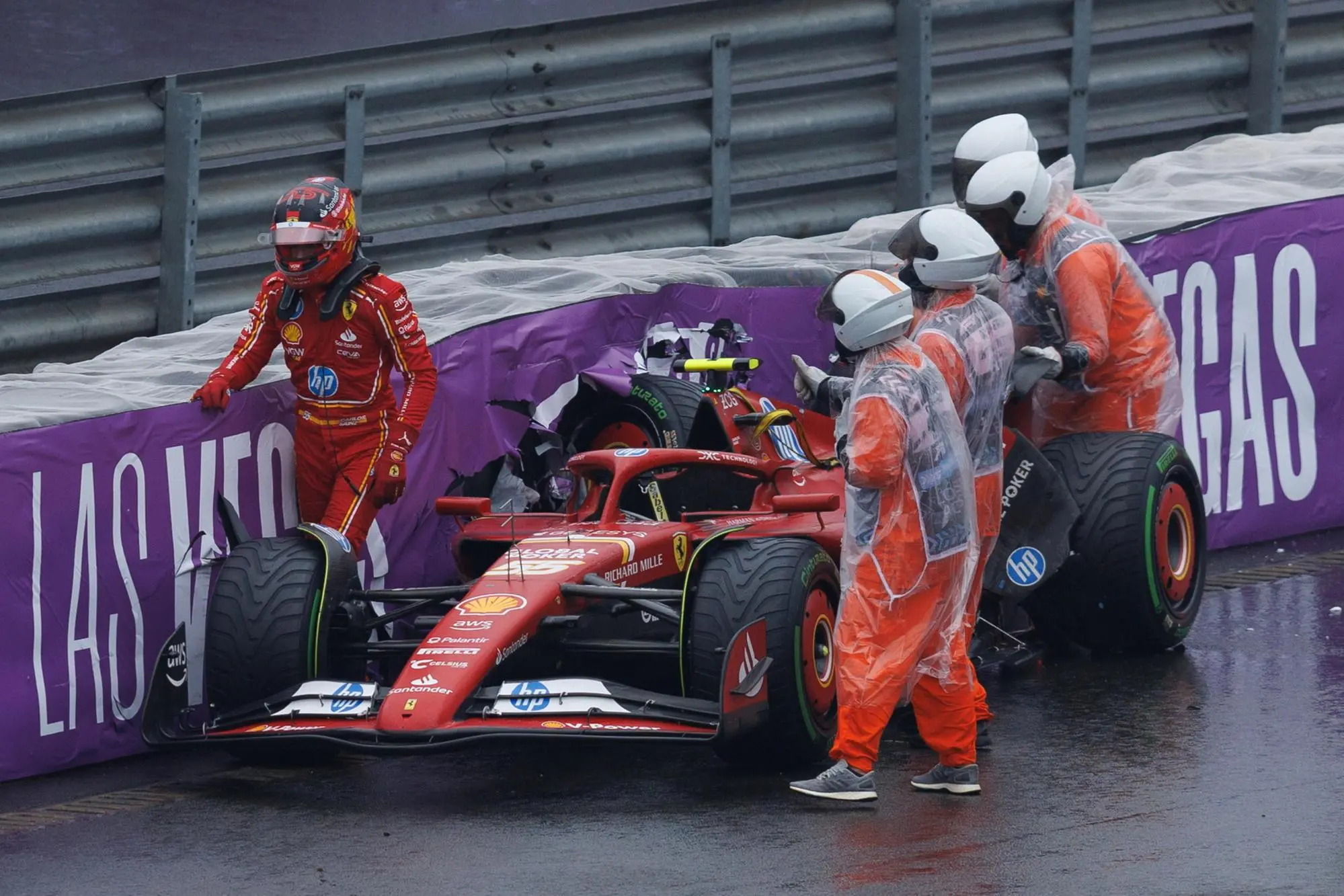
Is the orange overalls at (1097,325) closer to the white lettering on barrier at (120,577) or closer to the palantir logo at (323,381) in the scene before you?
the palantir logo at (323,381)

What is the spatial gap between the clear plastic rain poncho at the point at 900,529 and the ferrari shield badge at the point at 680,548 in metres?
1.13

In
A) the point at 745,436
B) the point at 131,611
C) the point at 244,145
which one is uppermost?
the point at 244,145

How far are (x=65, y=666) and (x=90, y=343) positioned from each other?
3.33 meters

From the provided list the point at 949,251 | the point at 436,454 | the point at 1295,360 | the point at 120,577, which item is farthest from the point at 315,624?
the point at 1295,360

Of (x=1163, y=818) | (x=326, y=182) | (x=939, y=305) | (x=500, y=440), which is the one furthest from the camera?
(x=500, y=440)

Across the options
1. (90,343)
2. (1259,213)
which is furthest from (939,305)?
(90,343)

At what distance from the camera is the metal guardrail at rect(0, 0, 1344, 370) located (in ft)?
37.0

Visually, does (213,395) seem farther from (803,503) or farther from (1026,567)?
(1026,567)

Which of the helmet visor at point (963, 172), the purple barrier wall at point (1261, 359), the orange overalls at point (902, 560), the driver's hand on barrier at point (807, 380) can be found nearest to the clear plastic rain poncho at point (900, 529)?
the orange overalls at point (902, 560)

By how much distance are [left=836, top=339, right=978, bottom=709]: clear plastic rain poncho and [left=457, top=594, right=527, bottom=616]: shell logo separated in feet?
3.73

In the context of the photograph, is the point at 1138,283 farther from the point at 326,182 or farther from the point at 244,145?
the point at 244,145

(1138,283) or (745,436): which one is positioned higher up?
(1138,283)

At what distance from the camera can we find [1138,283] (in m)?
9.88

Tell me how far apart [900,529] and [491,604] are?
4.80 ft
